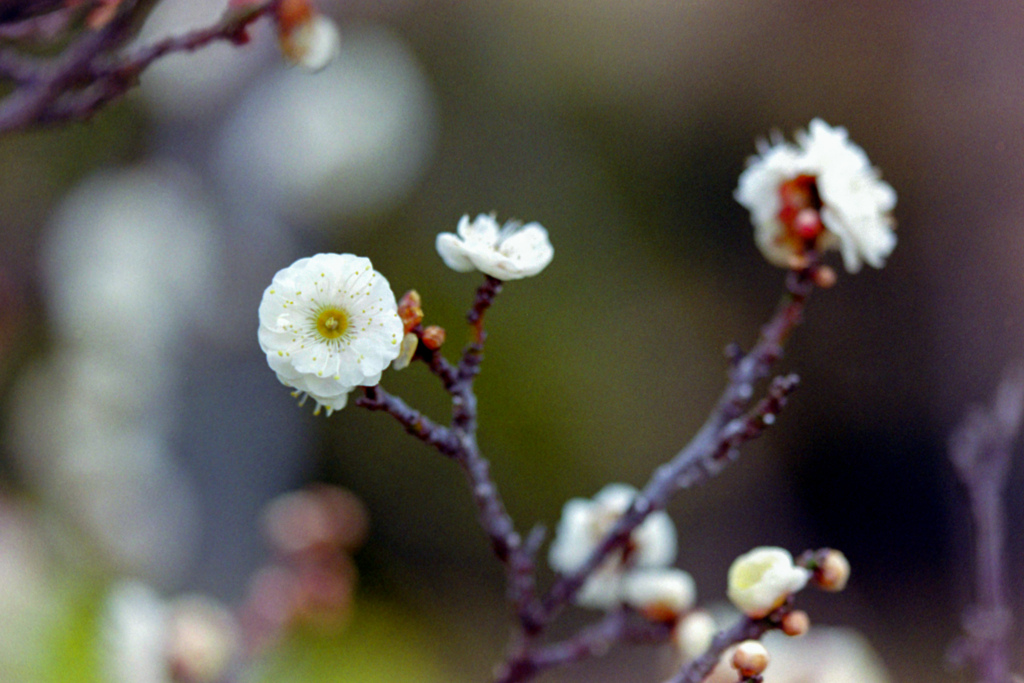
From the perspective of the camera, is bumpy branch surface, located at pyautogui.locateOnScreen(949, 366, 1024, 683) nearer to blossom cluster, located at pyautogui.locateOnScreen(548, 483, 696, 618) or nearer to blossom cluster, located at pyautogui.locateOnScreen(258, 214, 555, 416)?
blossom cluster, located at pyautogui.locateOnScreen(548, 483, 696, 618)

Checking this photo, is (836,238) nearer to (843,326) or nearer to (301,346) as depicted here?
(301,346)

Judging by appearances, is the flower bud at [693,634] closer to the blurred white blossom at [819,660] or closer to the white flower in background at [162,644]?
the blurred white blossom at [819,660]

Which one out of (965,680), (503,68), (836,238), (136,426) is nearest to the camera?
(836,238)

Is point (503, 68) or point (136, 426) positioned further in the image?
point (503, 68)

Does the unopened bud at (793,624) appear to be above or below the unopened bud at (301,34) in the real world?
below

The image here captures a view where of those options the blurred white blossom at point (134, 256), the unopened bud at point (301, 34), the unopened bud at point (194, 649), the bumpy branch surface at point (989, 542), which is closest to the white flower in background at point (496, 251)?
the unopened bud at point (301, 34)

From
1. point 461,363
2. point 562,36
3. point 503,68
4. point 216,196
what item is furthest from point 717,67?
point 461,363
